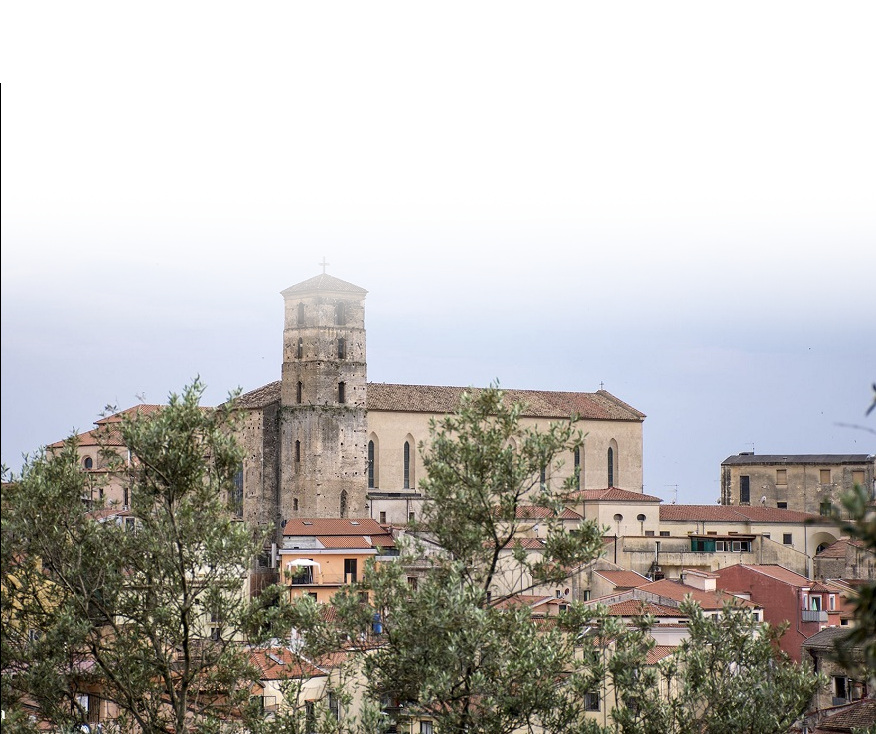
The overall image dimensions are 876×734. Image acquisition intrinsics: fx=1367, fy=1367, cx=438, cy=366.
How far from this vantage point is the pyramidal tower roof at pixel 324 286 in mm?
66188

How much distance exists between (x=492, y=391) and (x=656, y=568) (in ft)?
139

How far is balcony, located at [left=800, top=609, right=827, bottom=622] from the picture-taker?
41.9 meters

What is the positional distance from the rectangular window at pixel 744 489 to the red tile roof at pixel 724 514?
8.88m

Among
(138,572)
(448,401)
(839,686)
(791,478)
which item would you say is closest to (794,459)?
(791,478)

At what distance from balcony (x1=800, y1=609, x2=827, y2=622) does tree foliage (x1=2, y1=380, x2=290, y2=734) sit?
29.3 meters

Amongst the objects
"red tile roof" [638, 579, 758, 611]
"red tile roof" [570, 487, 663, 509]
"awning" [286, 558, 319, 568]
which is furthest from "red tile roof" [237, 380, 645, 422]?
"red tile roof" [638, 579, 758, 611]

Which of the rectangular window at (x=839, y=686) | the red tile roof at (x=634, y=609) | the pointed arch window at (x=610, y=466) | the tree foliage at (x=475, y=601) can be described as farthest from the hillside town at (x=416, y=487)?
the tree foliage at (x=475, y=601)

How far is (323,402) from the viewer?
6391cm

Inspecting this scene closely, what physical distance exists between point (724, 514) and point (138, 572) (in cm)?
5176

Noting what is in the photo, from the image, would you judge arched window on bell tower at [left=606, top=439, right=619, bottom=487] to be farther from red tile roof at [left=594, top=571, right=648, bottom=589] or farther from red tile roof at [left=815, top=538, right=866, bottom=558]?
red tile roof at [left=594, top=571, right=648, bottom=589]

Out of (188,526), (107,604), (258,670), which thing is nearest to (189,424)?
(188,526)

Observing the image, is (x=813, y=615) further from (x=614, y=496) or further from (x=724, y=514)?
(x=724, y=514)

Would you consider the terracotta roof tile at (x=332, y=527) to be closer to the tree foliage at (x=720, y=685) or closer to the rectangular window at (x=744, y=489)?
the rectangular window at (x=744, y=489)

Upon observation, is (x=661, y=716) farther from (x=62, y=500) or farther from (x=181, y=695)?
(x=62, y=500)
